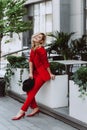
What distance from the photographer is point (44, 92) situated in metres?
9.77

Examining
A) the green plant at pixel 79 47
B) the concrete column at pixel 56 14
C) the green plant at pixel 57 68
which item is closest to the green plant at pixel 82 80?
the green plant at pixel 57 68

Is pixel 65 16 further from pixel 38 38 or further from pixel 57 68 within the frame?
pixel 38 38

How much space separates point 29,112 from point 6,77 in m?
2.84

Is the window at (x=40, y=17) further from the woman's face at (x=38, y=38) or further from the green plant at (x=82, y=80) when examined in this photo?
the green plant at (x=82, y=80)

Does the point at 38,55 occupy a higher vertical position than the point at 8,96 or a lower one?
higher

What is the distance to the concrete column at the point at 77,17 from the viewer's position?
2164 cm

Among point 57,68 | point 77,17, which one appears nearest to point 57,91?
point 57,68

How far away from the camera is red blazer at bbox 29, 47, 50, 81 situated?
29.8ft

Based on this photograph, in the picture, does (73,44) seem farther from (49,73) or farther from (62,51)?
(49,73)

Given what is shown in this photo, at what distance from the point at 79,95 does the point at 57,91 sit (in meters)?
1.37

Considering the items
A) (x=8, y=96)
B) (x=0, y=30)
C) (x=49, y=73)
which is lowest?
(x=8, y=96)

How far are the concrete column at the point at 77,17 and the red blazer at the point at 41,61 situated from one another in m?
12.5

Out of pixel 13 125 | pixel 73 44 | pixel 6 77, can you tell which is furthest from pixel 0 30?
pixel 13 125

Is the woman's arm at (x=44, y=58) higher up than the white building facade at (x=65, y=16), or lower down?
lower down
